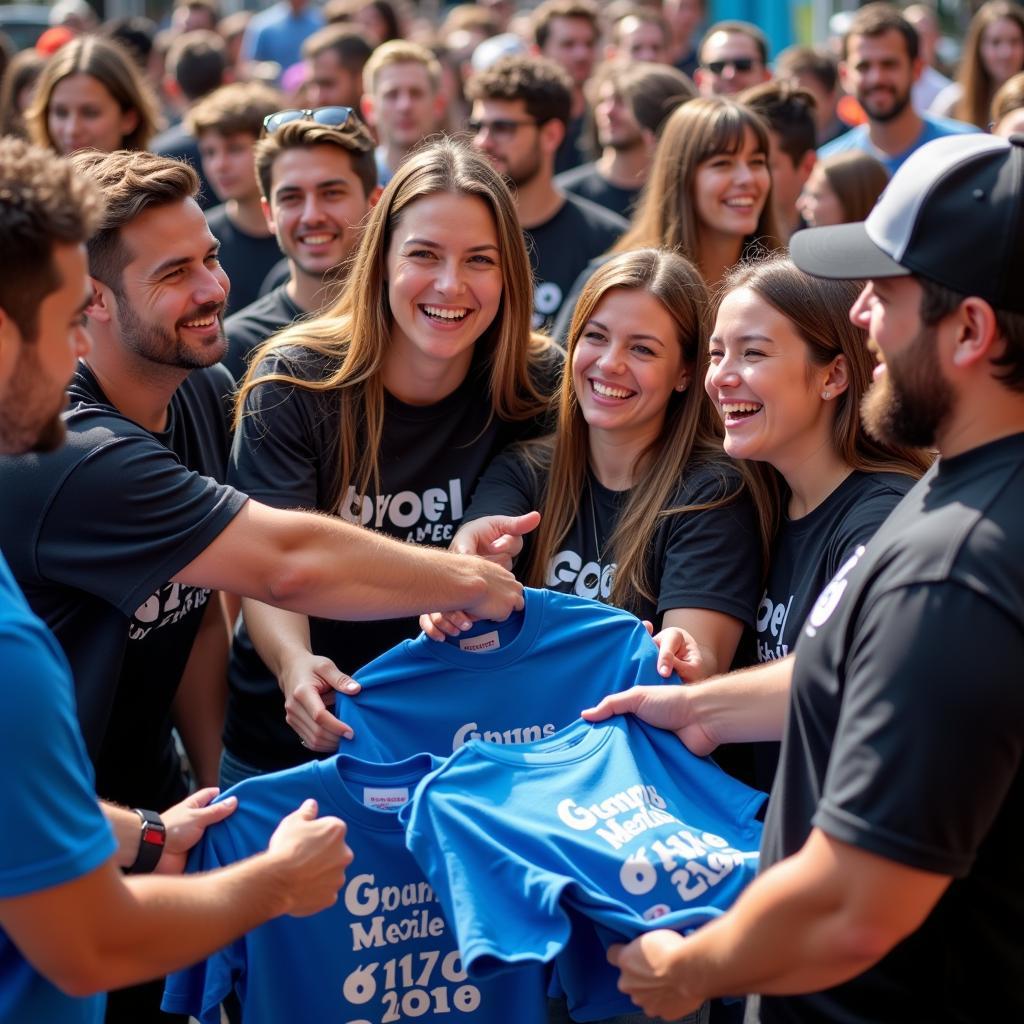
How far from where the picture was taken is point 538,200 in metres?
6.53

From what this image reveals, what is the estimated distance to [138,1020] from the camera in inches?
141

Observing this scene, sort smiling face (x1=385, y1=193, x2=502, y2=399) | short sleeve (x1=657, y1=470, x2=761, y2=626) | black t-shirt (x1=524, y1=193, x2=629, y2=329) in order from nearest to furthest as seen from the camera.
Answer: short sleeve (x1=657, y1=470, x2=761, y2=626)
smiling face (x1=385, y1=193, x2=502, y2=399)
black t-shirt (x1=524, y1=193, x2=629, y2=329)

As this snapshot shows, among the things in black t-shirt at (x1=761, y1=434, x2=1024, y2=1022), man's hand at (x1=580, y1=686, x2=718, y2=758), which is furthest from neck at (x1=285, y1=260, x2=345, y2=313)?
black t-shirt at (x1=761, y1=434, x2=1024, y2=1022)

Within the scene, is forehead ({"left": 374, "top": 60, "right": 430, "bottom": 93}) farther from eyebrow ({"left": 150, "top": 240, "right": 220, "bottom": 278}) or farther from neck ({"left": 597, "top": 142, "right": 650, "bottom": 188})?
eyebrow ({"left": 150, "top": 240, "right": 220, "bottom": 278})

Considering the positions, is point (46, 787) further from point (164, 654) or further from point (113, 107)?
point (113, 107)

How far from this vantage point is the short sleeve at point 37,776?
1837 millimetres

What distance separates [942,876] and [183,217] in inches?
95.4

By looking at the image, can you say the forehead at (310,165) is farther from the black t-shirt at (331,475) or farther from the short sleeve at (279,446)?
the short sleeve at (279,446)

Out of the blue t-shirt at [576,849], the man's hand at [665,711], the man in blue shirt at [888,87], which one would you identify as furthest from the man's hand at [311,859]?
the man in blue shirt at [888,87]

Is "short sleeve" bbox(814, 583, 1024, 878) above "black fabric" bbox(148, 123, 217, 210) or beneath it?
beneath

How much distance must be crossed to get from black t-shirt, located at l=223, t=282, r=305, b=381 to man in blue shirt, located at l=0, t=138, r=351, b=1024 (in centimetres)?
266

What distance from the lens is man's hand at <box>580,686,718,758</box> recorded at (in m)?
2.78

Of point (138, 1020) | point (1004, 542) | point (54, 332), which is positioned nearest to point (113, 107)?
point (138, 1020)

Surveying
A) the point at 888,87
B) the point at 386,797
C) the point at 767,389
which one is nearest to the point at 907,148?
the point at 888,87
